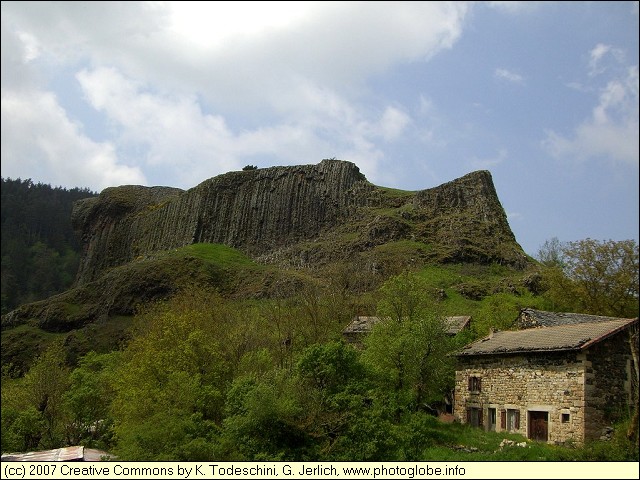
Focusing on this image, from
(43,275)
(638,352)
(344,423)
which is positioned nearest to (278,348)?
(344,423)

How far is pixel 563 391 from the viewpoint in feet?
84.7

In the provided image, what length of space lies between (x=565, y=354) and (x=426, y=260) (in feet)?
193

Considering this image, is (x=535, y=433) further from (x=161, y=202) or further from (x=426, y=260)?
(x=161, y=202)

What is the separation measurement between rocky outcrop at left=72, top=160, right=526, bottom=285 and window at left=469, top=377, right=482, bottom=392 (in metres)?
54.5

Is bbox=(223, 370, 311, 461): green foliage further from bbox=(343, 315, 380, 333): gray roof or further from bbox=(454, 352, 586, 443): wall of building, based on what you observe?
bbox=(343, 315, 380, 333): gray roof

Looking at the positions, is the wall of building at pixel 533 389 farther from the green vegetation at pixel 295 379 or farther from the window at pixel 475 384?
the green vegetation at pixel 295 379

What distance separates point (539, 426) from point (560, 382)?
229cm

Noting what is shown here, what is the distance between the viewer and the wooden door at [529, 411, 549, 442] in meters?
26.4

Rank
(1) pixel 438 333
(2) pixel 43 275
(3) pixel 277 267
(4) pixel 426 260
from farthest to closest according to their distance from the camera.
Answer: (3) pixel 277 267, (4) pixel 426 260, (2) pixel 43 275, (1) pixel 438 333

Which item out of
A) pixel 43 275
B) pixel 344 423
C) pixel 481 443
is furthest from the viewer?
pixel 43 275

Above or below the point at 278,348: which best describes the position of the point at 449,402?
below

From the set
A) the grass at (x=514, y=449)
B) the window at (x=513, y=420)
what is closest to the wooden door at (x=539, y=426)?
the grass at (x=514, y=449)

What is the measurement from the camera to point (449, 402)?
35938 mm

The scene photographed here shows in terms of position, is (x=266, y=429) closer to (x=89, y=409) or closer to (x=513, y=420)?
(x=513, y=420)
